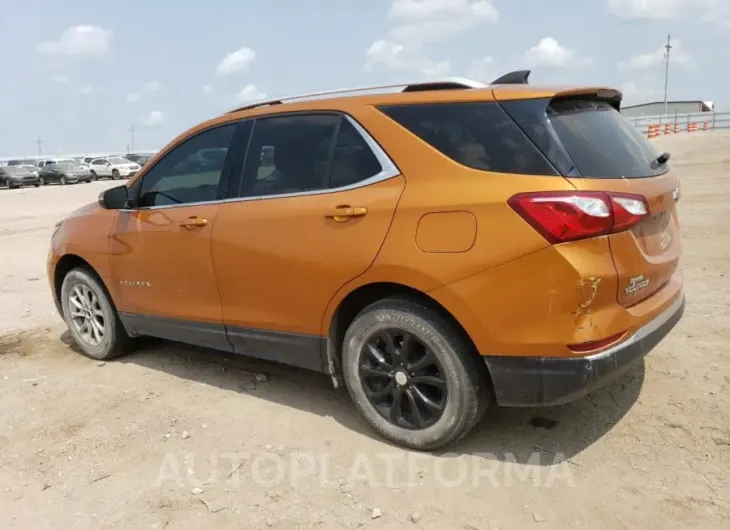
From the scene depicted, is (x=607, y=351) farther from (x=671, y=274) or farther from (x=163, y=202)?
(x=163, y=202)

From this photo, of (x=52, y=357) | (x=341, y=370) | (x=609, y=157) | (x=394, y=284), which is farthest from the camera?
(x=52, y=357)

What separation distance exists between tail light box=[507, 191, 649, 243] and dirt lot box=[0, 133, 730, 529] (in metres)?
1.20

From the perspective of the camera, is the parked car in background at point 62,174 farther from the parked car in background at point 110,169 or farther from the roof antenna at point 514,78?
the roof antenna at point 514,78

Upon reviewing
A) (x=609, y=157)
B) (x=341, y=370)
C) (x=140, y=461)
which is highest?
(x=609, y=157)

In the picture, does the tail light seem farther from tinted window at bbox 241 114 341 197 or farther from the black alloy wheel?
tinted window at bbox 241 114 341 197

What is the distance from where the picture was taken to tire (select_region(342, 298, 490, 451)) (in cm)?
310

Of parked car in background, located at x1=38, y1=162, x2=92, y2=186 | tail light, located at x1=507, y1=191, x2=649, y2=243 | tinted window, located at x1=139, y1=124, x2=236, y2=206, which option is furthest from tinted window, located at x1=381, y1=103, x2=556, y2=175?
parked car in background, located at x1=38, y1=162, x2=92, y2=186

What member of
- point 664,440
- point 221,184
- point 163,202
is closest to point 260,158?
point 221,184

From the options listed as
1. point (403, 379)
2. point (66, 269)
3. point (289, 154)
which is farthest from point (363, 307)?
point (66, 269)

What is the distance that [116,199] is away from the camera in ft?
15.2

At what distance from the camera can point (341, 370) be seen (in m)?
3.68

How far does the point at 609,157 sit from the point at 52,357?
4.53 metres

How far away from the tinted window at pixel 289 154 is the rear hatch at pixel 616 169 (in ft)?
3.54

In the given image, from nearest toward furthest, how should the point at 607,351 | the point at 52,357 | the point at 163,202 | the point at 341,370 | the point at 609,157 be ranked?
the point at 607,351 < the point at 609,157 < the point at 341,370 < the point at 163,202 < the point at 52,357
